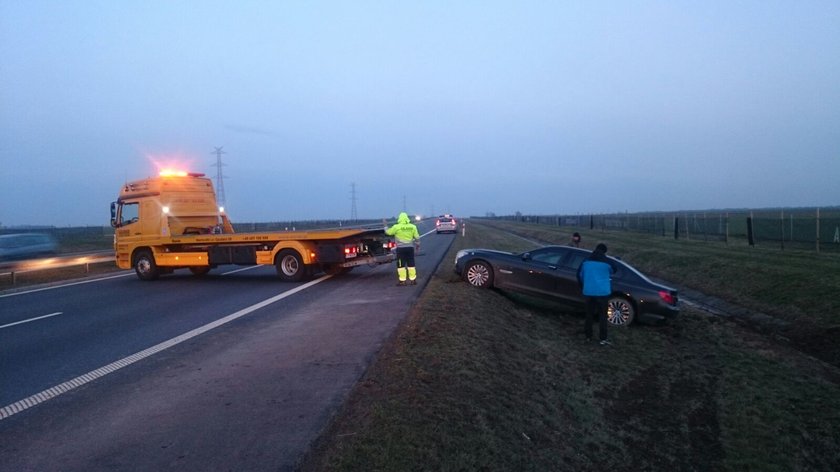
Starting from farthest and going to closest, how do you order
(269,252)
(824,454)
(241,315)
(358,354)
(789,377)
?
(269,252), (241,315), (789,377), (358,354), (824,454)

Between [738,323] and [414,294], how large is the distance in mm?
7152

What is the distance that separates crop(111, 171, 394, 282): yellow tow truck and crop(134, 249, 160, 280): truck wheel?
0.10 ft

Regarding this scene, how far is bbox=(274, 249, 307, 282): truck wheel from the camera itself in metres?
17.6

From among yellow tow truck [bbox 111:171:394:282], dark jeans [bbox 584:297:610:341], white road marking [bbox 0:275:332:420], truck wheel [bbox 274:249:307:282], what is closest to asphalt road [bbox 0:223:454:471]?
white road marking [bbox 0:275:332:420]

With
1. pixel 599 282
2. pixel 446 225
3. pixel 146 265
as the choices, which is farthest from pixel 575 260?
pixel 446 225

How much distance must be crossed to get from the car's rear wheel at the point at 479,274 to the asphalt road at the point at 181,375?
1.38 m

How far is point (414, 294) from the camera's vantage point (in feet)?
47.4

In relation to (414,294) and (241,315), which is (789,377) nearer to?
(414,294)

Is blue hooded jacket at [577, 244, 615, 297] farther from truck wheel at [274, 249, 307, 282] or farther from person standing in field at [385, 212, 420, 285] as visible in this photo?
truck wheel at [274, 249, 307, 282]

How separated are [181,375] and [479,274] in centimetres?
849

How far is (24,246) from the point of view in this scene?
29.7 metres

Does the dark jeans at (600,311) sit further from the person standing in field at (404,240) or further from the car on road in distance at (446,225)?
the car on road in distance at (446,225)

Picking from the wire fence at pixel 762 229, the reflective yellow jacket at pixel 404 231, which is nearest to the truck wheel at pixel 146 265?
Answer: the reflective yellow jacket at pixel 404 231

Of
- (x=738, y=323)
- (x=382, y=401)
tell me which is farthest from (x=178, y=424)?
(x=738, y=323)
